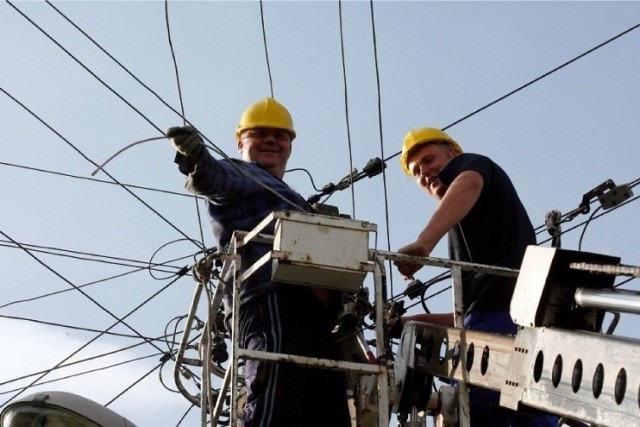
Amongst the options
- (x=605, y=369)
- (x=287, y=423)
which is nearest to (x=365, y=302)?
(x=287, y=423)

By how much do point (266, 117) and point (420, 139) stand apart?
89 centimetres

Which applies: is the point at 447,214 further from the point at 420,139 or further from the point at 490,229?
the point at 420,139

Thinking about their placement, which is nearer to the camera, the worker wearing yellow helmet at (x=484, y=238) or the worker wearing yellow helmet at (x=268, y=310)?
the worker wearing yellow helmet at (x=268, y=310)

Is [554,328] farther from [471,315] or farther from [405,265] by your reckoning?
[471,315]

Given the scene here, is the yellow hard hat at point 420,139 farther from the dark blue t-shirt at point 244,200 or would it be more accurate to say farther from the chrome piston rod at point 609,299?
the chrome piston rod at point 609,299

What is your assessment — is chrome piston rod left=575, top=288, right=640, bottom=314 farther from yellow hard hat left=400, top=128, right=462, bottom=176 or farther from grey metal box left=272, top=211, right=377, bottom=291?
yellow hard hat left=400, top=128, right=462, bottom=176

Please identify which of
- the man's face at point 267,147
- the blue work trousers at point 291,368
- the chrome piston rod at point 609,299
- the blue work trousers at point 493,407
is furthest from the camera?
the man's face at point 267,147

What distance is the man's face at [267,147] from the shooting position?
24.6ft

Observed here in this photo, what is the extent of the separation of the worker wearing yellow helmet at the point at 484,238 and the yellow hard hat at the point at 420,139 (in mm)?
463

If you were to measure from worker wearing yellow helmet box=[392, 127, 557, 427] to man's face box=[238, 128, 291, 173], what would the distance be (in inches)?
36.3

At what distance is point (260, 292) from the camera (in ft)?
21.2

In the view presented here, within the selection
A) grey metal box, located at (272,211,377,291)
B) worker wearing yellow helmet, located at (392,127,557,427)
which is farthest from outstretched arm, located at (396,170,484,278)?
grey metal box, located at (272,211,377,291)

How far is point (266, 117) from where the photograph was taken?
7.75 m

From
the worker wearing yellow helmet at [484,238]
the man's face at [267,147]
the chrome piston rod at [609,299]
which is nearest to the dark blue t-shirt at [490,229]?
the worker wearing yellow helmet at [484,238]
